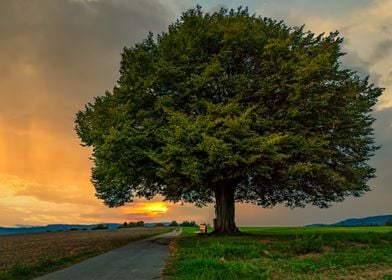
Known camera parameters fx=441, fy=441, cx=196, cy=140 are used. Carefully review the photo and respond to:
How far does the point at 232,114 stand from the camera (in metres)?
31.5

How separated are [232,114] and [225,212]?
1089 centimetres

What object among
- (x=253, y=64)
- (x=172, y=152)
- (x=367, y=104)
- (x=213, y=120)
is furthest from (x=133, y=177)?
(x=367, y=104)

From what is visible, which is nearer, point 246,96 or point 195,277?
point 195,277

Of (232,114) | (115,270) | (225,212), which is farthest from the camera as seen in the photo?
(225,212)

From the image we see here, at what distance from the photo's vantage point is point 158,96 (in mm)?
34344

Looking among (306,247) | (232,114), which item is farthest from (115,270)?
(232,114)

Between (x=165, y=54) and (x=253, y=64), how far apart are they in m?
7.23

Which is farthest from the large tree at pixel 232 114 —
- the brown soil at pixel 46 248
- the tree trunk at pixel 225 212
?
the brown soil at pixel 46 248

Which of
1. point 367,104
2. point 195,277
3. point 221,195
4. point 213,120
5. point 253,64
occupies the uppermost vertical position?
point 253,64

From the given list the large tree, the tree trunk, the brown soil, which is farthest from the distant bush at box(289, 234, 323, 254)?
the tree trunk

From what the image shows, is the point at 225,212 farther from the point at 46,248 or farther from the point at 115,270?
the point at 115,270

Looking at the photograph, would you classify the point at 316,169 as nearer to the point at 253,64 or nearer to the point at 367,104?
→ the point at 367,104

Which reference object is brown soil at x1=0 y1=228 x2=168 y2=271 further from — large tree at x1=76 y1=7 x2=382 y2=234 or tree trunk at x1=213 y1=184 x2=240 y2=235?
tree trunk at x1=213 y1=184 x2=240 y2=235

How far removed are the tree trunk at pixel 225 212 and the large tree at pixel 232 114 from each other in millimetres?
95
